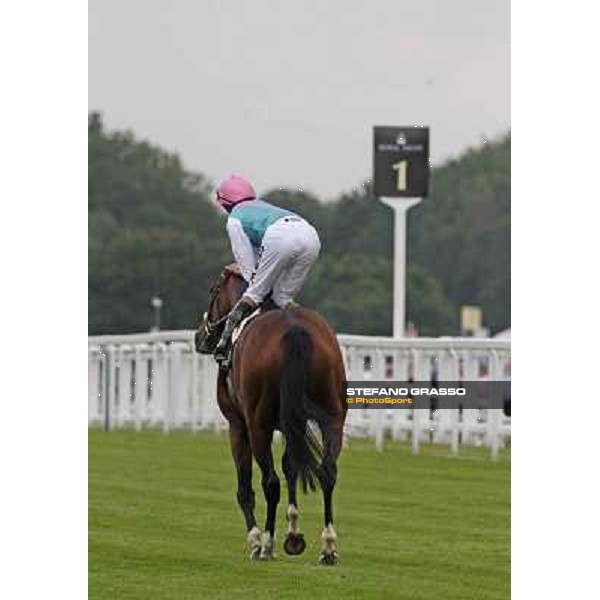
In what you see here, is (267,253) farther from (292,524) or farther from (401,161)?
(401,161)

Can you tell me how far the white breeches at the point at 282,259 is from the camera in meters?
10.3

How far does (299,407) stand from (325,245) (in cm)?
3267

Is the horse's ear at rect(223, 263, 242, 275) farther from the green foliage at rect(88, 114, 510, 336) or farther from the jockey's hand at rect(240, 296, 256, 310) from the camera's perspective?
the green foliage at rect(88, 114, 510, 336)

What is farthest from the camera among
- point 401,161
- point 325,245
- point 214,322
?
point 325,245

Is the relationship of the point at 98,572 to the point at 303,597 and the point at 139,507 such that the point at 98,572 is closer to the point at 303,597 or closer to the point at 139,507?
the point at 303,597

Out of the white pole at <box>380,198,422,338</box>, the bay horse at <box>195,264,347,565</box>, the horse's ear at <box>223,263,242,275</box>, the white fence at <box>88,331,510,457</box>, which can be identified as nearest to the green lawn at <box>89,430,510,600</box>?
the bay horse at <box>195,264,347,565</box>

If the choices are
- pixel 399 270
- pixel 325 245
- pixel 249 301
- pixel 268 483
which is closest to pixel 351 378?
pixel 399 270

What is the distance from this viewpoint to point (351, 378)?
17344mm

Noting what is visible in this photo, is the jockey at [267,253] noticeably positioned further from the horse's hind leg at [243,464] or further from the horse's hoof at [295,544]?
the horse's hoof at [295,544]

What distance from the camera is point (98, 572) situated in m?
9.76

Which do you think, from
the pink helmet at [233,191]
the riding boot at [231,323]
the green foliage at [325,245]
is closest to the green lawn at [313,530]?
the riding boot at [231,323]

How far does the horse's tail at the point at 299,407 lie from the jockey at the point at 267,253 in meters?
0.58
